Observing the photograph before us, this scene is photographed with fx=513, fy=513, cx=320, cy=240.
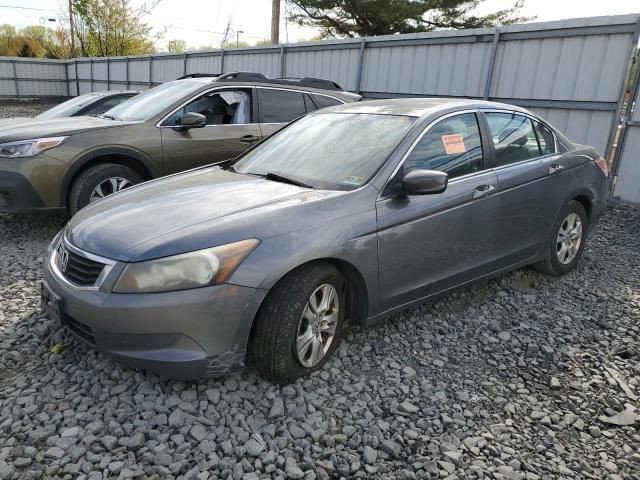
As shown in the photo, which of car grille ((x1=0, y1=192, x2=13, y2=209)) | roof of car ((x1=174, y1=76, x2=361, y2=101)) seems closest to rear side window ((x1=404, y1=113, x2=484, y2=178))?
roof of car ((x1=174, y1=76, x2=361, y2=101))

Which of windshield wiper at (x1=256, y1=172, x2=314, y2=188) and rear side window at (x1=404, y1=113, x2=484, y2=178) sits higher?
rear side window at (x1=404, y1=113, x2=484, y2=178)

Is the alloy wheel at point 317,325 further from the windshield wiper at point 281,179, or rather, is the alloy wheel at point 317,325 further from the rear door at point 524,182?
the rear door at point 524,182

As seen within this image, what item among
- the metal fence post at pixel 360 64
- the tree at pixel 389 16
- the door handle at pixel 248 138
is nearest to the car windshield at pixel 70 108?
the door handle at pixel 248 138

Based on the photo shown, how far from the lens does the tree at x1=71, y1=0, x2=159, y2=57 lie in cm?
3039

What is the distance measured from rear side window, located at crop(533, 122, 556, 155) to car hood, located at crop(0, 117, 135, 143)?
13.3 feet

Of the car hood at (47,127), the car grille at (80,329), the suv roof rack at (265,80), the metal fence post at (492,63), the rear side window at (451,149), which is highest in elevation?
the metal fence post at (492,63)

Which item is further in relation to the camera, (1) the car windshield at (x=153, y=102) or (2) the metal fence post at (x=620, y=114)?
(2) the metal fence post at (x=620, y=114)

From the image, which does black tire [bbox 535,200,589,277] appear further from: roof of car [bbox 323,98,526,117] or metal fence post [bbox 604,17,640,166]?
metal fence post [bbox 604,17,640,166]

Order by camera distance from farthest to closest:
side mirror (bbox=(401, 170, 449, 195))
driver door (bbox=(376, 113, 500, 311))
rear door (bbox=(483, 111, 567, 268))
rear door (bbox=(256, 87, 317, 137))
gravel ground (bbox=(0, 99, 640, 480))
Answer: rear door (bbox=(256, 87, 317, 137)), rear door (bbox=(483, 111, 567, 268)), driver door (bbox=(376, 113, 500, 311)), side mirror (bbox=(401, 170, 449, 195)), gravel ground (bbox=(0, 99, 640, 480))

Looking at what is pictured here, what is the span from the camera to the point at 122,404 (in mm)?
2656

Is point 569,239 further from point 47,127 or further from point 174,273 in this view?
point 47,127

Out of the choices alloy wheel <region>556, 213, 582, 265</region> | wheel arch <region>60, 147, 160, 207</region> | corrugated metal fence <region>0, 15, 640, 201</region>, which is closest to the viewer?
alloy wheel <region>556, 213, 582, 265</region>

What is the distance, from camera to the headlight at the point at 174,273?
2.44m

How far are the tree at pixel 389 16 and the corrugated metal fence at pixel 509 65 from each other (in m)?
7.48
